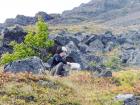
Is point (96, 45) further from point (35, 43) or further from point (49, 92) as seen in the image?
point (49, 92)

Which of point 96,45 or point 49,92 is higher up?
point 49,92

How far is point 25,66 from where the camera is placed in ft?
111

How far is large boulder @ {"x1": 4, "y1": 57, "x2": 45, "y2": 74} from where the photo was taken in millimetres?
33625

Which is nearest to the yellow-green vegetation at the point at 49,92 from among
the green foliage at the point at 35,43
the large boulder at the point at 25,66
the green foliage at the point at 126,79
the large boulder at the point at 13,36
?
the green foliage at the point at 126,79

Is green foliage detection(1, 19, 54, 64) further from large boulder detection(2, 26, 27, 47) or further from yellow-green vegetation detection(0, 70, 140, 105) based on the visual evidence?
large boulder detection(2, 26, 27, 47)

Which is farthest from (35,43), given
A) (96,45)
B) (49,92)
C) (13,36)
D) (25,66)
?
(96,45)

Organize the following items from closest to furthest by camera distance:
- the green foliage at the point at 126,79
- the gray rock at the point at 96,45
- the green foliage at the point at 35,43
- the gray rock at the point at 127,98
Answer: the gray rock at the point at 127,98 < the green foliage at the point at 126,79 < the green foliage at the point at 35,43 < the gray rock at the point at 96,45

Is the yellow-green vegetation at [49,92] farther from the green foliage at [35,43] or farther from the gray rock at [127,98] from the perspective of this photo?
the green foliage at [35,43]

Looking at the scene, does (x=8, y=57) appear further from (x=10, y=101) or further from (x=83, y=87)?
(x=10, y=101)

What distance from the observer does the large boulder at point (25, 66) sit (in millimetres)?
33625

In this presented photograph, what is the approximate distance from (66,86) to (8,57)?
77.1 feet

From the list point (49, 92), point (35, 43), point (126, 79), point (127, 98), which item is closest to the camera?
point (49, 92)

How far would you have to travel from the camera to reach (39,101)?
21.6 meters

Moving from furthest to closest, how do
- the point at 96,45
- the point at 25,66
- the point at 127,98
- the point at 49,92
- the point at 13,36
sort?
1. the point at 96,45
2. the point at 13,36
3. the point at 25,66
4. the point at 127,98
5. the point at 49,92
